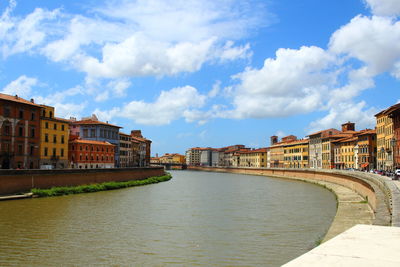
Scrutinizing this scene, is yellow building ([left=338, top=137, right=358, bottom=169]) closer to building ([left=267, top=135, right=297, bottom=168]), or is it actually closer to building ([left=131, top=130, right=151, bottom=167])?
building ([left=267, top=135, right=297, bottom=168])

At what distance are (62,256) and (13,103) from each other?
129 feet

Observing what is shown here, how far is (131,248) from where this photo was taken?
17828 mm

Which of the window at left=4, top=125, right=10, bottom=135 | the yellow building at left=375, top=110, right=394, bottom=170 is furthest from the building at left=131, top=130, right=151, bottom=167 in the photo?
the yellow building at left=375, top=110, right=394, bottom=170

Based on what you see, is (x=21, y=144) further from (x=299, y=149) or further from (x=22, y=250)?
(x=299, y=149)

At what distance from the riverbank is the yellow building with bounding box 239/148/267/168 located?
25.9 metres

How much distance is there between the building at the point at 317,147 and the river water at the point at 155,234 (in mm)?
82053

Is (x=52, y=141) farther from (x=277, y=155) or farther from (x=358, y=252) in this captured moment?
(x=277, y=155)

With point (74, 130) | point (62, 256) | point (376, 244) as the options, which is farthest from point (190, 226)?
point (74, 130)

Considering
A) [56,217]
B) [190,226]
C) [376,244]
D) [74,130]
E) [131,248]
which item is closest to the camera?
[376,244]

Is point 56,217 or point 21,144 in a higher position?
point 21,144

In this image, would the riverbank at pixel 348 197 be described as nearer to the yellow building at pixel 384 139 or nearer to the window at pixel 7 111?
the yellow building at pixel 384 139

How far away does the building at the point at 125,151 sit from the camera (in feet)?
324

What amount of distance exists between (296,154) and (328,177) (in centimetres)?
6011

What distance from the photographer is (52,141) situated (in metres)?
59.6
